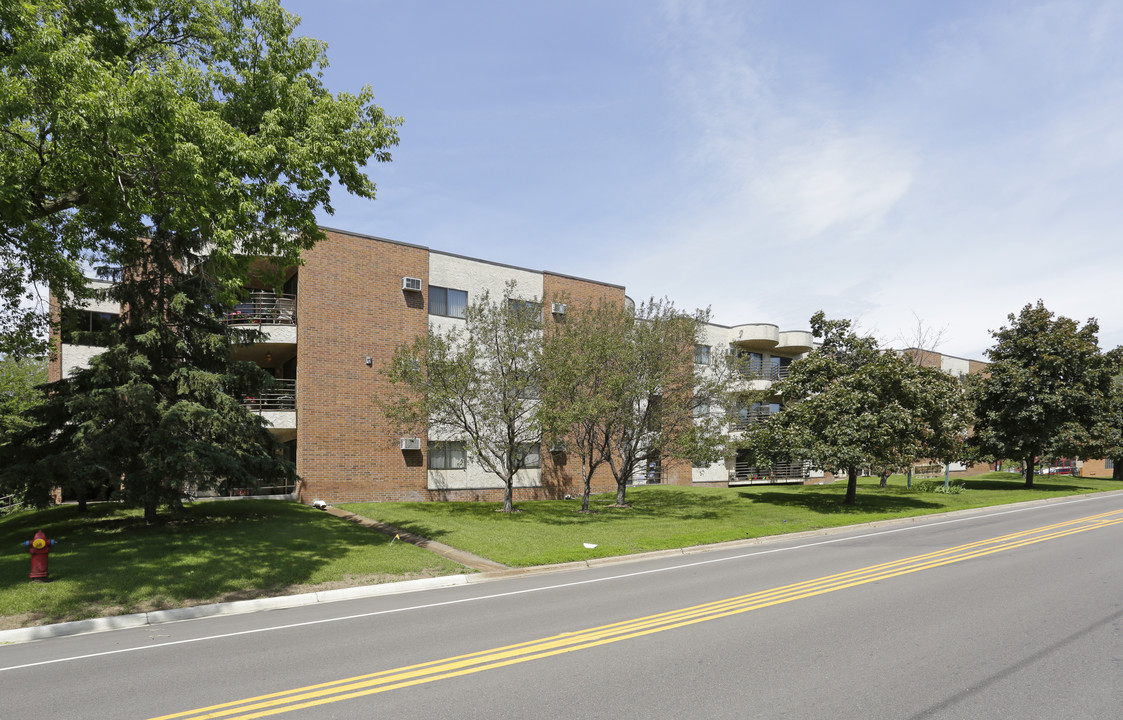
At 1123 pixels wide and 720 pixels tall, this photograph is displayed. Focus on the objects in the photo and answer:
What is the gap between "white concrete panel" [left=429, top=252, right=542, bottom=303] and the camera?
27.2 meters

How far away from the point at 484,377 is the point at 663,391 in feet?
21.8

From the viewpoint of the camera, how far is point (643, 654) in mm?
6684

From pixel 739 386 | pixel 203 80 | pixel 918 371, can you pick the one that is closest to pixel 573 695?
pixel 203 80

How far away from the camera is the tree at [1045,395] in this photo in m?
34.5

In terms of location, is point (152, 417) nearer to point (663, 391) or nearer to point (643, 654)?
point (643, 654)

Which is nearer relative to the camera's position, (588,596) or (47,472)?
(588,596)

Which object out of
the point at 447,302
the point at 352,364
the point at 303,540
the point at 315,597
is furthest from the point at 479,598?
the point at 447,302

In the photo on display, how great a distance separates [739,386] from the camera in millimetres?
26312

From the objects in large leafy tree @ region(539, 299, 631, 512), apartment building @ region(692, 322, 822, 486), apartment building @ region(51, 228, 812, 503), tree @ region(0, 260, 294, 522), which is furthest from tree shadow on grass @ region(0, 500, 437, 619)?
apartment building @ region(692, 322, 822, 486)

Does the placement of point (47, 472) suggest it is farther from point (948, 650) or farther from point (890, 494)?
point (890, 494)

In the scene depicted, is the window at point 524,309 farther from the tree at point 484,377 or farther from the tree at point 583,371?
the tree at point 583,371

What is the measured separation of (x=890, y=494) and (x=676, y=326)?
16.8 meters

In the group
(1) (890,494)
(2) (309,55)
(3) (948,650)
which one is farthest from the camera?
(1) (890,494)

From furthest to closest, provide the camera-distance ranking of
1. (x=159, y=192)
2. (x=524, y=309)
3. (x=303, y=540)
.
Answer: (x=524, y=309) < (x=303, y=540) < (x=159, y=192)
